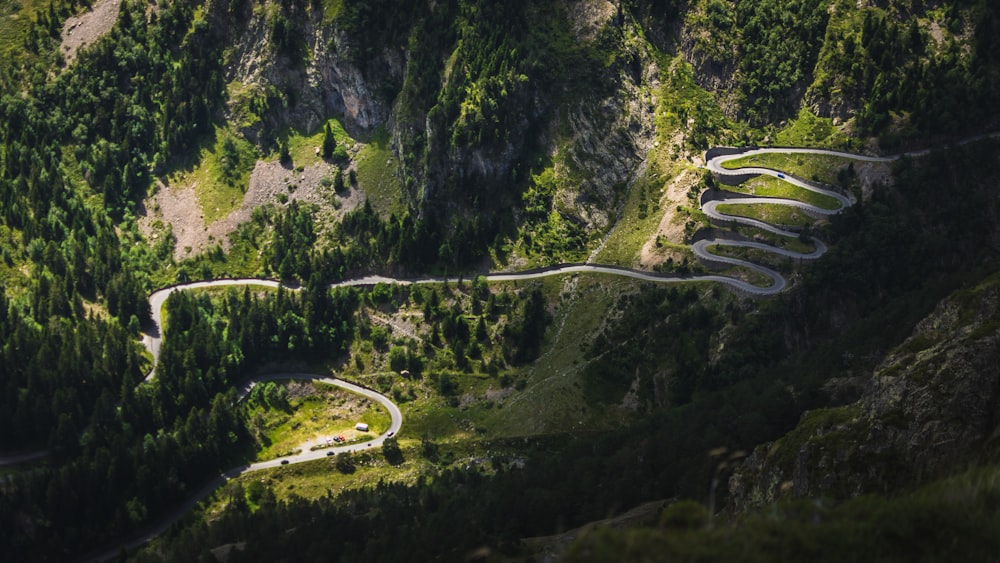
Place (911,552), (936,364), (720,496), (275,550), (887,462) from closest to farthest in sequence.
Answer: (911,552) < (887,462) < (936,364) < (720,496) < (275,550)

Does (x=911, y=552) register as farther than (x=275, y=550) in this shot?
No

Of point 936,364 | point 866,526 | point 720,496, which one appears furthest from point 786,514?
point 720,496

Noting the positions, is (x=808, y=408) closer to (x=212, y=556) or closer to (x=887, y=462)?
(x=887, y=462)

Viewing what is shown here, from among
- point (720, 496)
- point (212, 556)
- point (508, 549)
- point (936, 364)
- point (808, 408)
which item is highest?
point (936, 364)

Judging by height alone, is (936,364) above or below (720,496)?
above

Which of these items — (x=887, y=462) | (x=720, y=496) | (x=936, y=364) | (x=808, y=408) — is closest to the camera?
(x=887, y=462)

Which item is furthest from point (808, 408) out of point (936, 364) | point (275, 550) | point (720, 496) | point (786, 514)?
point (275, 550)
